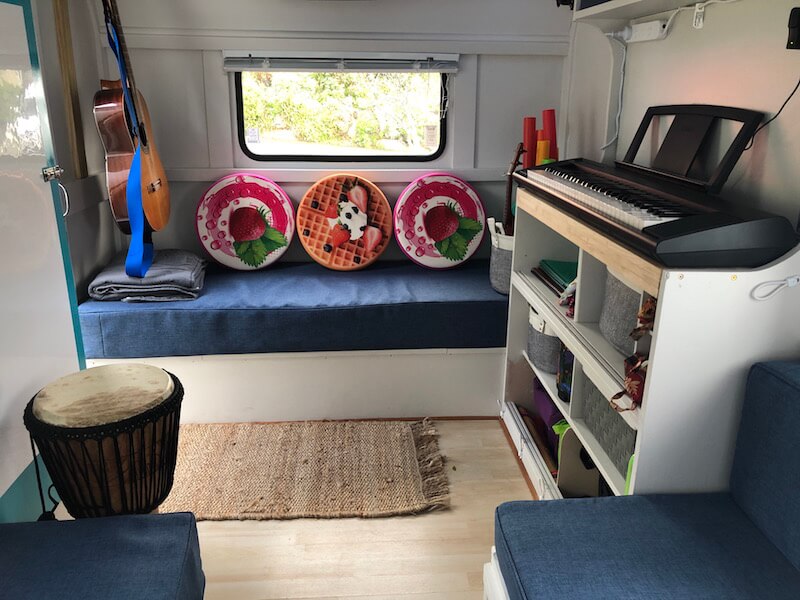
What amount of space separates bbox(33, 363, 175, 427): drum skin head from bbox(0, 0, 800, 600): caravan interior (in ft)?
→ 0.03

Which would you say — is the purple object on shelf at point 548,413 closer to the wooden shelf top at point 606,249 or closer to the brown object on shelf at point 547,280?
the brown object on shelf at point 547,280

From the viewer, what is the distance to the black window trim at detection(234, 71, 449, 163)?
10.7 feet

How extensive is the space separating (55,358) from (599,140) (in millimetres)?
2177

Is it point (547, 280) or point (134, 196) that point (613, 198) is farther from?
point (134, 196)

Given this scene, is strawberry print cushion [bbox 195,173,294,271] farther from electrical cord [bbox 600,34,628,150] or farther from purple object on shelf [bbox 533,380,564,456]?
electrical cord [bbox 600,34,628,150]

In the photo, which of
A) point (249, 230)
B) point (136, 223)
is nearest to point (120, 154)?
point (136, 223)

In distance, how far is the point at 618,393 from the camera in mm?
1648

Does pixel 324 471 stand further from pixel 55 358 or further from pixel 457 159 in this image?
pixel 457 159

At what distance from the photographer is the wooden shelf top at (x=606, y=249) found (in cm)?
146

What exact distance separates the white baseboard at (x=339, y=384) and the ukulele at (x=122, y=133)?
66 centimetres

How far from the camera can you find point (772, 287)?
1.45 meters

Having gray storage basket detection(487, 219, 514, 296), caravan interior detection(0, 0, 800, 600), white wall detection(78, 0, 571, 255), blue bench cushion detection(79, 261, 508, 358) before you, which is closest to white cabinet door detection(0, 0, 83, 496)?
caravan interior detection(0, 0, 800, 600)

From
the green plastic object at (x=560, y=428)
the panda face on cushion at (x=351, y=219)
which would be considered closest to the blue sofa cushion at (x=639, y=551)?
the green plastic object at (x=560, y=428)

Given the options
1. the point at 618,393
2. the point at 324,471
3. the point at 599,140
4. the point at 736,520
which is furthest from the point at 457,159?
the point at 736,520
